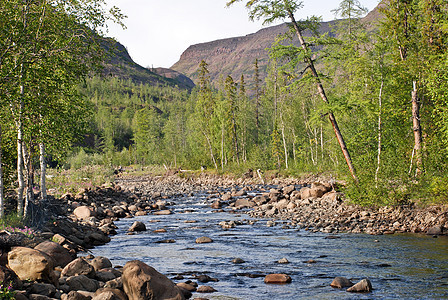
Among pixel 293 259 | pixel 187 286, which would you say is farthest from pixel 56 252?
pixel 293 259

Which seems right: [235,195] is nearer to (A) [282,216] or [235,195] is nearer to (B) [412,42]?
(A) [282,216]

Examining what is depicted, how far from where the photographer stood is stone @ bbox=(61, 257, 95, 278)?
29.2 feet

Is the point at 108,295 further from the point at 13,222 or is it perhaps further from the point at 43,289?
the point at 13,222

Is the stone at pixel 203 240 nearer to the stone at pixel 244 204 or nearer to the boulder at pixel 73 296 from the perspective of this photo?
the boulder at pixel 73 296

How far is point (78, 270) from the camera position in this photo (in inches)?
353

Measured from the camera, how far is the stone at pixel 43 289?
23.7 feet

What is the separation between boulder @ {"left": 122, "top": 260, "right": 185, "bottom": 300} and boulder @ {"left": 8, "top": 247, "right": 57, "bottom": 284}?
1.60 metres

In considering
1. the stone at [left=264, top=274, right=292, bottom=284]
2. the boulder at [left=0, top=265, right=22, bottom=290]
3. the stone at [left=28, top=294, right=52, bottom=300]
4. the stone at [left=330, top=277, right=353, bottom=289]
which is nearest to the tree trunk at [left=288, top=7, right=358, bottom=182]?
the stone at [left=330, top=277, right=353, bottom=289]

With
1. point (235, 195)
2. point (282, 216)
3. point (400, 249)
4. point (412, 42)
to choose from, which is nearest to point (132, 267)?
point (400, 249)

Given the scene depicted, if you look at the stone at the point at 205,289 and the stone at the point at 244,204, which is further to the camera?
the stone at the point at 244,204

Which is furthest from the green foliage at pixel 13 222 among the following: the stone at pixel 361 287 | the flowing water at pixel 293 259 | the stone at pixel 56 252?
the stone at pixel 361 287

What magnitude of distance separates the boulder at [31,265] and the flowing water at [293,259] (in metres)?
3.40

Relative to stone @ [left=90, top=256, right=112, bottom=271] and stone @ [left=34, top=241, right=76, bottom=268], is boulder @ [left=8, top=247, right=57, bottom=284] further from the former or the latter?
stone @ [left=90, top=256, right=112, bottom=271]

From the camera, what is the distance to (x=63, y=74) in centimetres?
1294
